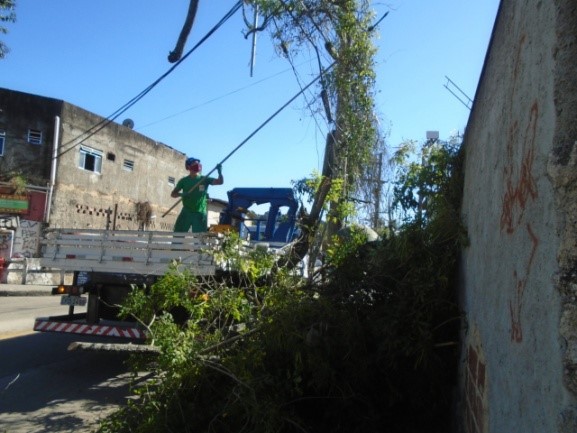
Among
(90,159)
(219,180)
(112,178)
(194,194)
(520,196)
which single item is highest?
(90,159)

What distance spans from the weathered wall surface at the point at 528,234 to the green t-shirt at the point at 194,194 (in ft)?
19.2

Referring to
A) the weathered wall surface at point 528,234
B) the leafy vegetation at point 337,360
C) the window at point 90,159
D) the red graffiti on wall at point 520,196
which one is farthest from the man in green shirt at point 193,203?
the window at point 90,159

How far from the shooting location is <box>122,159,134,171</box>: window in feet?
91.7

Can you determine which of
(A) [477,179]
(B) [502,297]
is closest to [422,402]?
(A) [477,179]

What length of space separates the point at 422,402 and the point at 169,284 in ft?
7.93

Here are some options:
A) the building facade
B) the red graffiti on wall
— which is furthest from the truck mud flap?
the building facade

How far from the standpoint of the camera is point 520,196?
2.12 m

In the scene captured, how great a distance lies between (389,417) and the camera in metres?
4.20

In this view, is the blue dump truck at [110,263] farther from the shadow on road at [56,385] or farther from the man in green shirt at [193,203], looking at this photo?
the man in green shirt at [193,203]

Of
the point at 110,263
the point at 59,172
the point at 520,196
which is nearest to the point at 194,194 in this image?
the point at 110,263

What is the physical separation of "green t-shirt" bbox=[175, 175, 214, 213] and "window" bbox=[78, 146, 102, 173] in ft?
59.7

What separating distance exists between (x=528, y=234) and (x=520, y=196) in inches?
9.6

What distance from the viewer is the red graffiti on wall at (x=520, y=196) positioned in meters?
1.92

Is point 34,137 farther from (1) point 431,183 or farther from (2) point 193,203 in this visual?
(1) point 431,183
